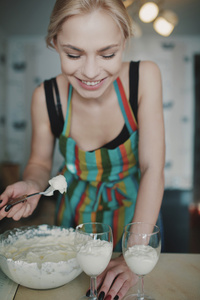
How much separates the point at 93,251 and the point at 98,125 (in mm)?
746

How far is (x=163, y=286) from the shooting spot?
0.93 meters

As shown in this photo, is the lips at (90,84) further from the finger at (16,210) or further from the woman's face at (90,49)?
the finger at (16,210)

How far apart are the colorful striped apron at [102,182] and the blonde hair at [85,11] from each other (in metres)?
0.36

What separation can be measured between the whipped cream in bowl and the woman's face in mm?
498

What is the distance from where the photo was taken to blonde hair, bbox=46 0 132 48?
103 cm

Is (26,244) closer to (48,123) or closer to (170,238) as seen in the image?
(48,123)

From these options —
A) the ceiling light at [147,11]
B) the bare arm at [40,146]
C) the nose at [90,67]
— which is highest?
the ceiling light at [147,11]

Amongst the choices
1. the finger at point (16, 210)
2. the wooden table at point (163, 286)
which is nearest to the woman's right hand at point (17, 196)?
the finger at point (16, 210)

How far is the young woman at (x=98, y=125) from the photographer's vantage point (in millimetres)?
1052

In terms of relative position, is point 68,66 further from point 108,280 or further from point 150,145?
point 108,280

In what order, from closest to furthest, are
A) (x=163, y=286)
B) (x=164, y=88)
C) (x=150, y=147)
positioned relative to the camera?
(x=163, y=286) < (x=150, y=147) < (x=164, y=88)

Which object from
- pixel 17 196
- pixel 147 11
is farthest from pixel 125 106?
pixel 147 11

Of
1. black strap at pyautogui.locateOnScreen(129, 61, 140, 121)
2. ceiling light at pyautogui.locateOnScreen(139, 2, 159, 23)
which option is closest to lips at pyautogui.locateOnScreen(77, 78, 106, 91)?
black strap at pyautogui.locateOnScreen(129, 61, 140, 121)

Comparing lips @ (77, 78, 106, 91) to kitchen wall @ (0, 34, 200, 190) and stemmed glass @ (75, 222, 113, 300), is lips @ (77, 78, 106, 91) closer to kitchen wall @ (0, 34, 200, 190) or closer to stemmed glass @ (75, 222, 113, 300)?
stemmed glass @ (75, 222, 113, 300)
